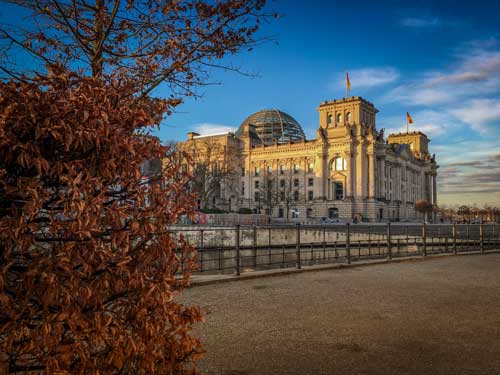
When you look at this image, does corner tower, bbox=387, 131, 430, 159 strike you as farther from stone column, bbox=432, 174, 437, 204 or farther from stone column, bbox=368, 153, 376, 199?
stone column, bbox=368, 153, 376, 199

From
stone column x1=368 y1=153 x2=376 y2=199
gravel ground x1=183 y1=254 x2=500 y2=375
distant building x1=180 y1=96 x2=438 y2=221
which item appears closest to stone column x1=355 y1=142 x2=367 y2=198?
distant building x1=180 y1=96 x2=438 y2=221

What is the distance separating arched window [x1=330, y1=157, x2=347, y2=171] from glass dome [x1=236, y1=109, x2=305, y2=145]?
20.2m

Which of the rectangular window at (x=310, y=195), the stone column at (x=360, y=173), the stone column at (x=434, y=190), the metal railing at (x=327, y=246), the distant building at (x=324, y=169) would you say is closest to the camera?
the metal railing at (x=327, y=246)

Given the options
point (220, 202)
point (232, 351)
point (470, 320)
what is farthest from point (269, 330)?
point (220, 202)

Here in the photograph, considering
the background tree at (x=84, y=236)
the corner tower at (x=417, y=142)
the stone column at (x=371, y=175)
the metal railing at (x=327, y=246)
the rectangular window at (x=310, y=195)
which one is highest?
the corner tower at (x=417, y=142)

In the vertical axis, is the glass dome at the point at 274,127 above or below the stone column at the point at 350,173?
above

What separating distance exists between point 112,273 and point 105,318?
24 centimetres

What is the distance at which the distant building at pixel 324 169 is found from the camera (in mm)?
75688

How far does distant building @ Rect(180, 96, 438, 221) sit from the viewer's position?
75.7 m

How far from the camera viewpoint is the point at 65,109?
2.27m

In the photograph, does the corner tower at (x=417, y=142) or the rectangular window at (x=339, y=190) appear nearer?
the rectangular window at (x=339, y=190)

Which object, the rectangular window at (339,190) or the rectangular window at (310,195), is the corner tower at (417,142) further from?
the rectangular window at (339,190)

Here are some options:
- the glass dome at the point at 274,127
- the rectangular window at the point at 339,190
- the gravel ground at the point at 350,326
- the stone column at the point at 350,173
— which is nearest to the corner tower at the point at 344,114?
the stone column at the point at 350,173

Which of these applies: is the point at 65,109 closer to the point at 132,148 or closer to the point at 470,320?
the point at 132,148
